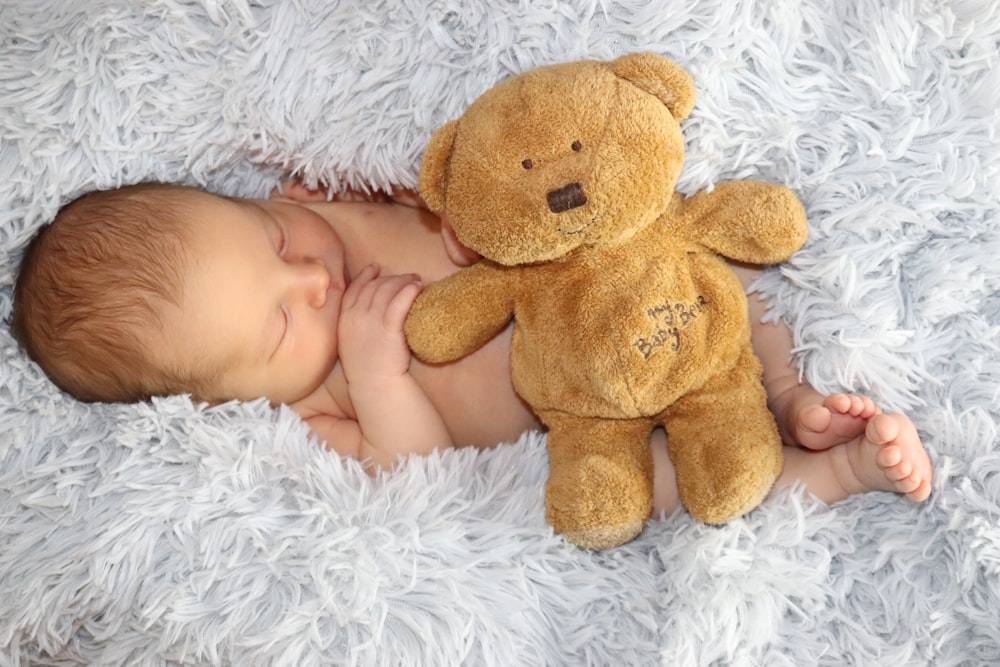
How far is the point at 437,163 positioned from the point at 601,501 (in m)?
0.43

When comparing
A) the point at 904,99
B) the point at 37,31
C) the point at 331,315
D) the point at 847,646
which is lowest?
the point at 847,646

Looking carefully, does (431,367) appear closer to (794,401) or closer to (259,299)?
(259,299)

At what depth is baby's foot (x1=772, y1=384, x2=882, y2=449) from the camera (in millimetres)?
1006

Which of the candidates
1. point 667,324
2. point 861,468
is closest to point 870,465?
point 861,468

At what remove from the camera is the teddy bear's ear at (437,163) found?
3.16 ft

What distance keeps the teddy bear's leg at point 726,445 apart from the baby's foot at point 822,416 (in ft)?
0.13

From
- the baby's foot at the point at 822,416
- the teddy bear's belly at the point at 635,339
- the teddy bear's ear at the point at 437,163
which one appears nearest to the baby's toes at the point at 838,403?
the baby's foot at the point at 822,416

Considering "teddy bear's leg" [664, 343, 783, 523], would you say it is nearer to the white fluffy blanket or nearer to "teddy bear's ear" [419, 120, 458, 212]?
the white fluffy blanket

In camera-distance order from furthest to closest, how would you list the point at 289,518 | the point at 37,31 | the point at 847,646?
the point at 37,31 → the point at 289,518 → the point at 847,646

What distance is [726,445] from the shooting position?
3.33 feet

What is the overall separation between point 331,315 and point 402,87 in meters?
0.34

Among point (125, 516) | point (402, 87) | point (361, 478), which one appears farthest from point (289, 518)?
point (402, 87)

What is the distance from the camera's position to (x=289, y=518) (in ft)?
3.67

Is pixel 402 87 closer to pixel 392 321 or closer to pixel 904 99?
pixel 392 321
